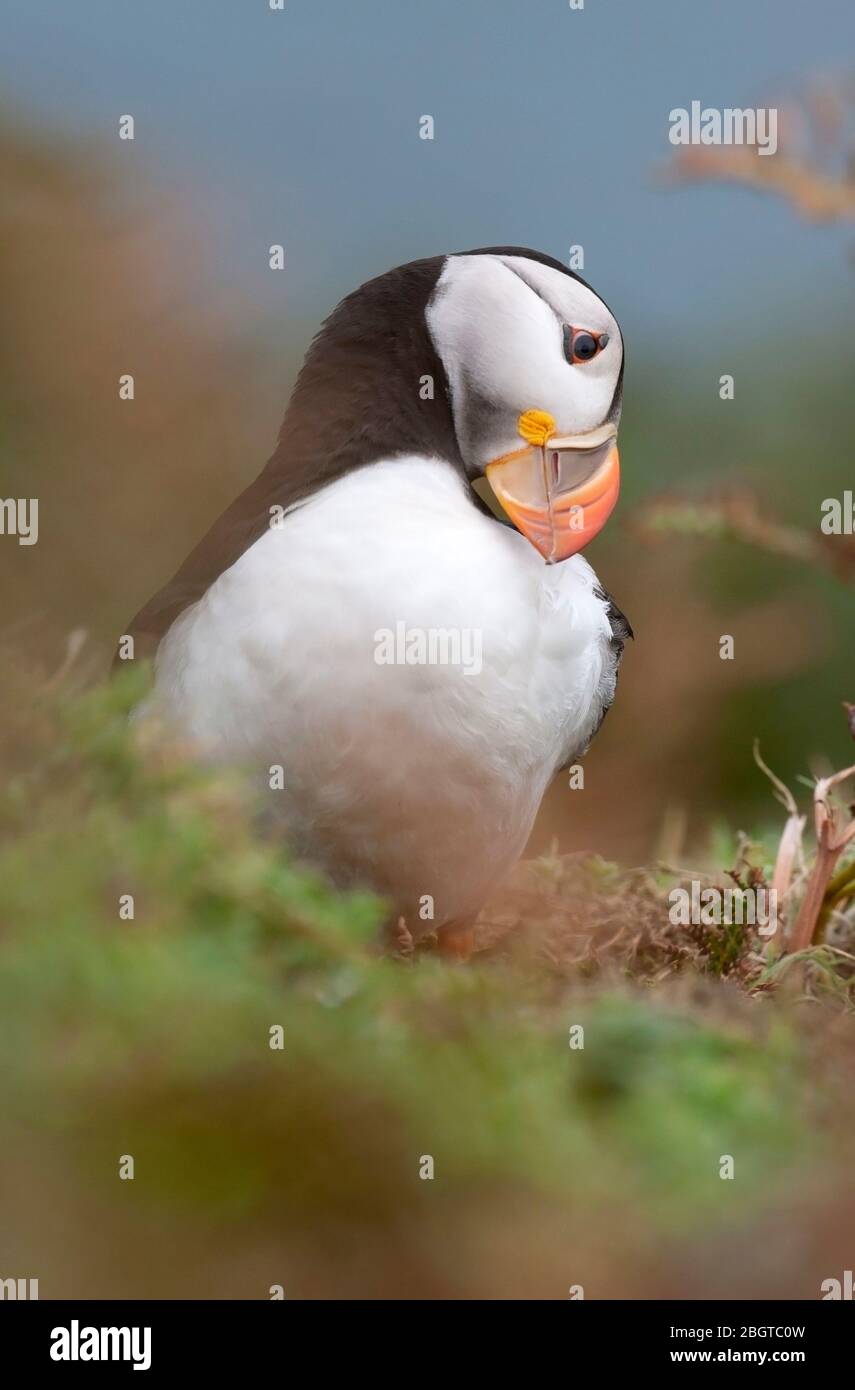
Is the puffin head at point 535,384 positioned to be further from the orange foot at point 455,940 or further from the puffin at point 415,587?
the orange foot at point 455,940

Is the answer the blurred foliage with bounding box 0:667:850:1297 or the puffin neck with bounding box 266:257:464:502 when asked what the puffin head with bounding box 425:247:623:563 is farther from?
the blurred foliage with bounding box 0:667:850:1297

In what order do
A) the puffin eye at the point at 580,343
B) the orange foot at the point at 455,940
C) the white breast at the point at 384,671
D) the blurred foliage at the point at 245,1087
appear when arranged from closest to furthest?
the blurred foliage at the point at 245,1087, the white breast at the point at 384,671, the puffin eye at the point at 580,343, the orange foot at the point at 455,940

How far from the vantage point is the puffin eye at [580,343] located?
8.89 feet

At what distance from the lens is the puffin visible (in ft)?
8.27

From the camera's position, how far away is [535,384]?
8.93 feet

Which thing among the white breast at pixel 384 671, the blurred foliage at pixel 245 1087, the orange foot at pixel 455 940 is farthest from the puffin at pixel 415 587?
the blurred foliage at pixel 245 1087

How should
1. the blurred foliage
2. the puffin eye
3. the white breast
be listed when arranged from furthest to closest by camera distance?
1. the puffin eye
2. the white breast
3. the blurred foliage

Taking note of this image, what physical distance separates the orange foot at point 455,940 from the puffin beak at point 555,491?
0.82 metres

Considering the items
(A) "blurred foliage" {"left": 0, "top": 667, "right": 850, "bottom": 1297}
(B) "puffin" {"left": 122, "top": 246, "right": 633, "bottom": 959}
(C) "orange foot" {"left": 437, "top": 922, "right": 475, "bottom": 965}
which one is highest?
(B) "puffin" {"left": 122, "top": 246, "right": 633, "bottom": 959}

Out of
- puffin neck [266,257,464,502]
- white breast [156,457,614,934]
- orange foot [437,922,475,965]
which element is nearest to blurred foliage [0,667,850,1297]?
white breast [156,457,614,934]

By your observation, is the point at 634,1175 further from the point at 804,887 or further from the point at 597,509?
the point at 804,887

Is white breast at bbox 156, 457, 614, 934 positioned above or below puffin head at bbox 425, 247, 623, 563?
below

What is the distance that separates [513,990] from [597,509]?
159 centimetres
